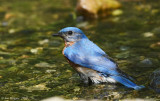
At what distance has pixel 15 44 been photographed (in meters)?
7.70

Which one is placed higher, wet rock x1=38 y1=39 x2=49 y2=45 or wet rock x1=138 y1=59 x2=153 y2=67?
wet rock x1=38 y1=39 x2=49 y2=45

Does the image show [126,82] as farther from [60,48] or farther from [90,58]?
[60,48]

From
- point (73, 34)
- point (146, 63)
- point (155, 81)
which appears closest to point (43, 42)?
point (73, 34)

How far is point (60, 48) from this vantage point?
7.19 meters

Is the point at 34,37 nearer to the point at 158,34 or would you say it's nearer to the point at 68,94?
the point at 158,34

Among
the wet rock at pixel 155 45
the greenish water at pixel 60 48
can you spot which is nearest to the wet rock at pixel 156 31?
the greenish water at pixel 60 48

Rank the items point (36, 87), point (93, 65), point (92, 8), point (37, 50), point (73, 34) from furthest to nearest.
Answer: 1. point (92, 8)
2. point (37, 50)
3. point (73, 34)
4. point (36, 87)
5. point (93, 65)

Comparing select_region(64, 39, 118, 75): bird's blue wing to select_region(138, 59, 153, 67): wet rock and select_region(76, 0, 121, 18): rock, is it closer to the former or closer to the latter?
select_region(138, 59, 153, 67): wet rock

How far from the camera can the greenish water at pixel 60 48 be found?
15.6 ft

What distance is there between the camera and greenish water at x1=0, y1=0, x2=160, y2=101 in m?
4.75

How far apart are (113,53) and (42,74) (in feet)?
5.27

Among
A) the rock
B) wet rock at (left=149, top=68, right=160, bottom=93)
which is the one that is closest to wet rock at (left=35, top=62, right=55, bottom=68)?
wet rock at (left=149, top=68, right=160, bottom=93)

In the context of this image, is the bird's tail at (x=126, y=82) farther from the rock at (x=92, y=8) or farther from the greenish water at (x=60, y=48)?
the rock at (x=92, y=8)

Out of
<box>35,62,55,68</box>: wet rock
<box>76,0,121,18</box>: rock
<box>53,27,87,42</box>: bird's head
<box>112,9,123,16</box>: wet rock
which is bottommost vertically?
<box>35,62,55,68</box>: wet rock
